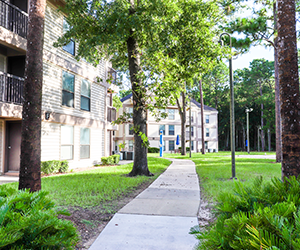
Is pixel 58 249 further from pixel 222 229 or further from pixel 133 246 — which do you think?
pixel 133 246

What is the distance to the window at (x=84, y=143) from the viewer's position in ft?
47.1

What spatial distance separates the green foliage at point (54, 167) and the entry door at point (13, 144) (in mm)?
1410

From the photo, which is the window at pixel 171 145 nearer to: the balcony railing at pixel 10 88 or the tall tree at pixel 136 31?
the tall tree at pixel 136 31

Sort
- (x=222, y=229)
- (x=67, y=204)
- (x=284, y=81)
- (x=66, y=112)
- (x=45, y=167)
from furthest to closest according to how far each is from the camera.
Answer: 1. (x=66, y=112)
2. (x=45, y=167)
3. (x=67, y=204)
4. (x=284, y=81)
5. (x=222, y=229)

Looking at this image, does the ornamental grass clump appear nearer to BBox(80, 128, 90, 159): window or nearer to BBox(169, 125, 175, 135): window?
BBox(80, 128, 90, 159): window

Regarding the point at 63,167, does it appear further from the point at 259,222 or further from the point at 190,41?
the point at 259,222

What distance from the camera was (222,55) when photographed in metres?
9.70

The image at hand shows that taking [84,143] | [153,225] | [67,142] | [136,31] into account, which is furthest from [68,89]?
[153,225]

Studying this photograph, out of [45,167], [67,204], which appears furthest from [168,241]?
[45,167]

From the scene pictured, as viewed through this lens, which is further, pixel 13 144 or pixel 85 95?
pixel 85 95

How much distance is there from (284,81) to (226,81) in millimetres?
53548

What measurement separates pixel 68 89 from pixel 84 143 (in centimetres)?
333

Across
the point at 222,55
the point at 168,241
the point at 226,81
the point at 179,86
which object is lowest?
the point at 168,241

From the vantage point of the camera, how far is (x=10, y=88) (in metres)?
10.1
